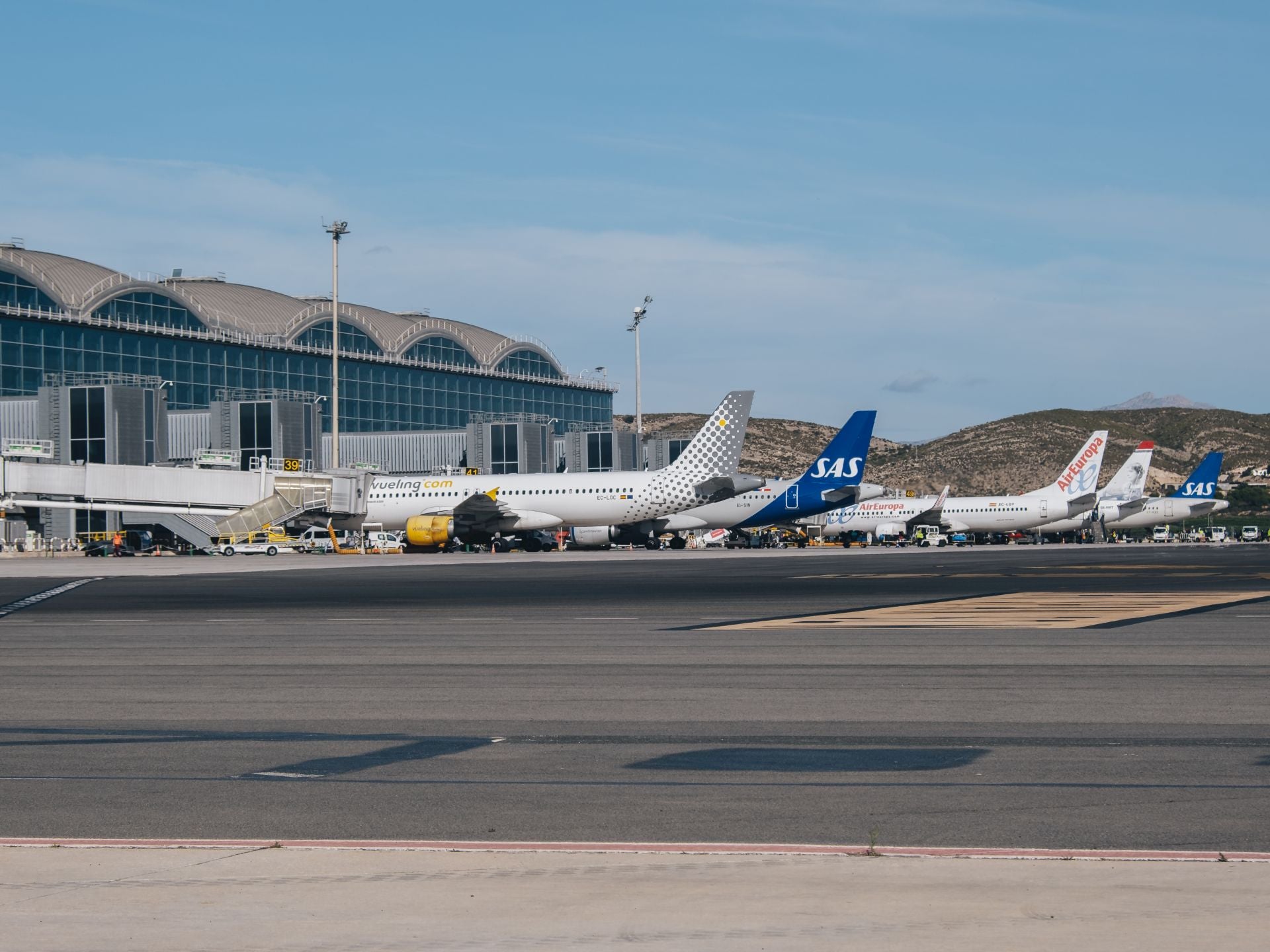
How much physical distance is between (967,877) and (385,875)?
2.69 metres

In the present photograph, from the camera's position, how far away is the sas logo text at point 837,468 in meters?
68.2

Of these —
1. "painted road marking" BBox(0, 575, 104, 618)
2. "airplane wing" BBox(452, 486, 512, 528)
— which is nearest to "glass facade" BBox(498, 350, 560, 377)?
"airplane wing" BBox(452, 486, 512, 528)

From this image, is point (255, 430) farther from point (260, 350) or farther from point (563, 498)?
point (563, 498)

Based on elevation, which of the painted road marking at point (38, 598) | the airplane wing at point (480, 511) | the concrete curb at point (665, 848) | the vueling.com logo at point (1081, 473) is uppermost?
the vueling.com logo at point (1081, 473)

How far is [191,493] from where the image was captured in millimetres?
70250

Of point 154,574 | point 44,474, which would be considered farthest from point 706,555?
point 44,474

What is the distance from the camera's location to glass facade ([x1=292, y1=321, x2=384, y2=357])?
99.5 meters

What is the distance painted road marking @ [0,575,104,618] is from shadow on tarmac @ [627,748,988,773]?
19995mm

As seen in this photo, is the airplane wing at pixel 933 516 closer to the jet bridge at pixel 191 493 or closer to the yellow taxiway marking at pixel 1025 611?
the jet bridge at pixel 191 493

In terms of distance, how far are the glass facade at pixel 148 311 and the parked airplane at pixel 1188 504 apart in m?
62.6

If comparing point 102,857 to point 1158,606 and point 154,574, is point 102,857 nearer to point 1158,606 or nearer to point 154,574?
point 1158,606

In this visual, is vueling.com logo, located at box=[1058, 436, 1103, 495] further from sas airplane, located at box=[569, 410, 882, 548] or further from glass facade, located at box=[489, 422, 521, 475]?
glass facade, located at box=[489, 422, 521, 475]

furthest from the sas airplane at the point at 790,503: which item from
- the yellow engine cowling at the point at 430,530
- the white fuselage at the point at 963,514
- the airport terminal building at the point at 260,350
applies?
the airport terminal building at the point at 260,350

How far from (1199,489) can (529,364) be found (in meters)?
53.9
